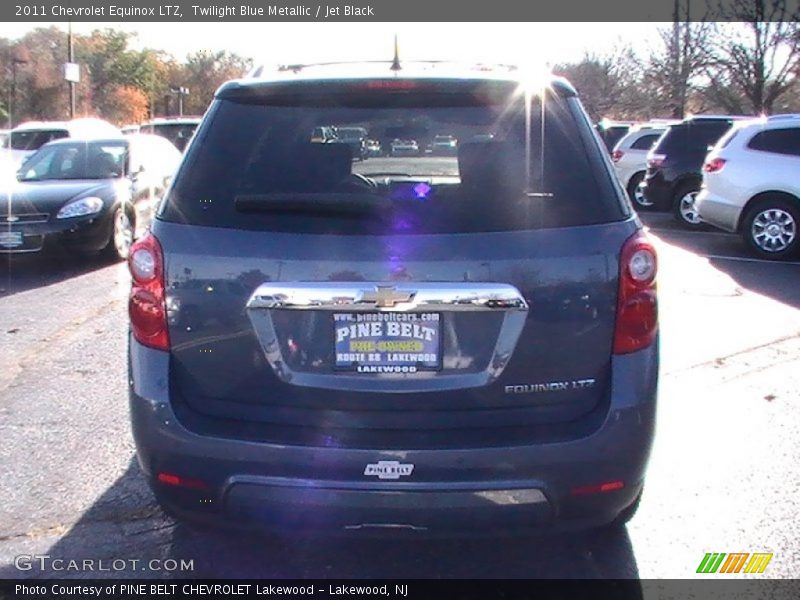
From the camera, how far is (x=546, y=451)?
281cm

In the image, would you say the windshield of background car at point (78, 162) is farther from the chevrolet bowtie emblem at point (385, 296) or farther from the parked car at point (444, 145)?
the chevrolet bowtie emblem at point (385, 296)

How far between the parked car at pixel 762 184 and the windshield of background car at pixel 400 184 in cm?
860

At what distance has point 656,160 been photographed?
1433cm

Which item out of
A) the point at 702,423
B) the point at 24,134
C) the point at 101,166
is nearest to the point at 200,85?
the point at 24,134

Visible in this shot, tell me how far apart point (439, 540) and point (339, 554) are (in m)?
0.65

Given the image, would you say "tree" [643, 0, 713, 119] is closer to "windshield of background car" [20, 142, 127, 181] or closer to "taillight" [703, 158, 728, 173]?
"taillight" [703, 158, 728, 173]

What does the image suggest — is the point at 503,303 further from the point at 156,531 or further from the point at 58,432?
the point at 58,432

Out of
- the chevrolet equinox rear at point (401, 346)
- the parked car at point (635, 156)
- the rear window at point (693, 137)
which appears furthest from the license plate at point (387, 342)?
the parked car at point (635, 156)

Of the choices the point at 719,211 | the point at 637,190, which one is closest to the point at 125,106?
the point at 637,190

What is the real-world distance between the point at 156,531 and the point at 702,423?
117 inches

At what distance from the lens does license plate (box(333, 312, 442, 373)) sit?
279cm

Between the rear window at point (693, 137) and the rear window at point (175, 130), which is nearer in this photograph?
the rear window at point (693, 137)

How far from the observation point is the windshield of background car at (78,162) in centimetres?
1082

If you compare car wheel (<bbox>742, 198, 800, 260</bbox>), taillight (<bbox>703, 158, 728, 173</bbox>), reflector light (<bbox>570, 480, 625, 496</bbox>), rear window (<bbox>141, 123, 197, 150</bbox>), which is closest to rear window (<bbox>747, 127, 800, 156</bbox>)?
taillight (<bbox>703, 158, 728, 173</bbox>)
